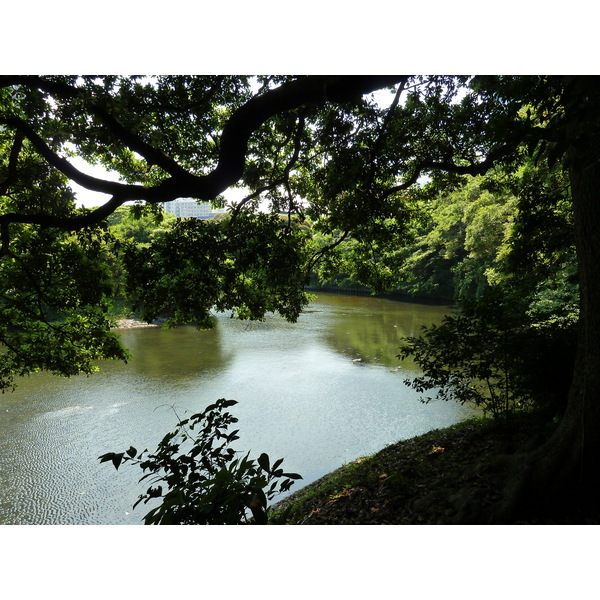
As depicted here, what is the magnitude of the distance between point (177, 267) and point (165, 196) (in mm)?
624

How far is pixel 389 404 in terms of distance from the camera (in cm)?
689

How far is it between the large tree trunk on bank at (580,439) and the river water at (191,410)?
10.3ft

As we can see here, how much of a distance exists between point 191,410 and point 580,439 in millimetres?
6311

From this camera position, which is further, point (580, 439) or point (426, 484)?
point (426, 484)

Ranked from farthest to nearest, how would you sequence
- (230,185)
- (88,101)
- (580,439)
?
(230,185) < (88,101) < (580,439)

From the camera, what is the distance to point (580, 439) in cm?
188

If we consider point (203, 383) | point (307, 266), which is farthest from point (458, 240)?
point (307, 266)

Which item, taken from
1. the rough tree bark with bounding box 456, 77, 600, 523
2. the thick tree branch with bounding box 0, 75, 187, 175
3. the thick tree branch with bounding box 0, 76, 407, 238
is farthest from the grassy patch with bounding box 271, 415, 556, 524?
the thick tree branch with bounding box 0, 75, 187, 175

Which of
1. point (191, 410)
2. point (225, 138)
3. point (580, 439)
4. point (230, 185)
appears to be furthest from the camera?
point (191, 410)

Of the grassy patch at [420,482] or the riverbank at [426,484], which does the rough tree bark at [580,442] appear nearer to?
the riverbank at [426,484]

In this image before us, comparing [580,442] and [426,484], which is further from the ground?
[580,442]

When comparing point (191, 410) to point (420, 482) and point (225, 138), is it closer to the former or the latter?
point (420, 482)

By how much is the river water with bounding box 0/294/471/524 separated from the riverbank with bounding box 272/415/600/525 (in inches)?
58.5

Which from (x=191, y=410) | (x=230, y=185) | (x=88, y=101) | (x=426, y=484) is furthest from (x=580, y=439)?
(x=191, y=410)
